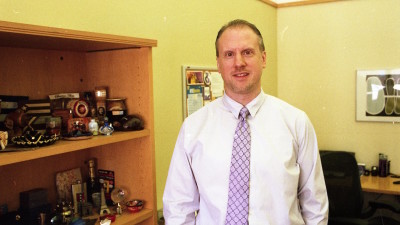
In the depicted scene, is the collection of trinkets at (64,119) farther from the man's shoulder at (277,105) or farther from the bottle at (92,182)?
the man's shoulder at (277,105)

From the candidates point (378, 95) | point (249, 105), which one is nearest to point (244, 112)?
point (249, 105)

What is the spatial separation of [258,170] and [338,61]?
292cm

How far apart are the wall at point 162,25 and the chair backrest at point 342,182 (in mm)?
1121

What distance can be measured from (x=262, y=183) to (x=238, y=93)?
0.41 meters

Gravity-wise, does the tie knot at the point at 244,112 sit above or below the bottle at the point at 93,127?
above

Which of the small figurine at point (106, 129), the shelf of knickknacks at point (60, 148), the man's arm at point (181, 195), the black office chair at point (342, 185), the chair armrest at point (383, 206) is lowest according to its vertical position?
the chair armrest at point (383, 206)

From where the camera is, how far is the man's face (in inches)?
63.6

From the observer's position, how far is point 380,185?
10.8ft

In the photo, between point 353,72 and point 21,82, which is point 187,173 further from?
point 353,72

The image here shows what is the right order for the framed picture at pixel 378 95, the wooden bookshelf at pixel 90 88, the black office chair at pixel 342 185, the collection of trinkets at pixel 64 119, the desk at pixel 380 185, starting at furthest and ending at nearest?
the framed picture at pixel 378 95 → the desk at pixel 380 185 → the black office chair at pixel 342 185 → the wooden bookshelf at pixel 90 88 → the collection of trinkets at pixel 64 119

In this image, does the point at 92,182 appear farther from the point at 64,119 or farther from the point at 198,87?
the point at 198,87

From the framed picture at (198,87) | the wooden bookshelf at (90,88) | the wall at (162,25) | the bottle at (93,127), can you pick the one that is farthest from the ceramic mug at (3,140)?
the framed picture at (198,87)

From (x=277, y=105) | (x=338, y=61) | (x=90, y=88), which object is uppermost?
(x=338, y=61)

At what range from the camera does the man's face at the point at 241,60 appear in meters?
1.62
